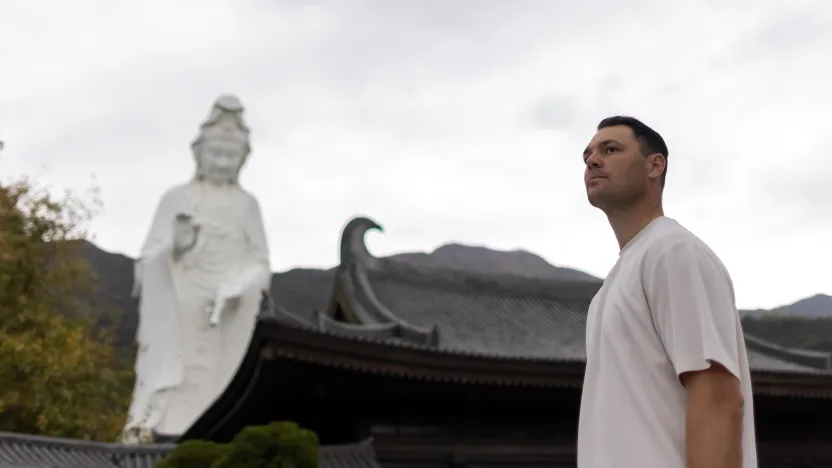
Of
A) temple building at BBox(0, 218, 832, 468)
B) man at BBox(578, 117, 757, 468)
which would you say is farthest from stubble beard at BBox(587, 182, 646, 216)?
temple building at BBox(0, 218, 832, 468)

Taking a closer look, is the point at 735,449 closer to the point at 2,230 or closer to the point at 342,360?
the point at 342,360

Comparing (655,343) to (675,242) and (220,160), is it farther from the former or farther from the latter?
(220,160)

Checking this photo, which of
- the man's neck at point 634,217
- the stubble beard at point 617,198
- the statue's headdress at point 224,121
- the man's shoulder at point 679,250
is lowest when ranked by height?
the man's shoulder at point 679,250

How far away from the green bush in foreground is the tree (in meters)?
5.29

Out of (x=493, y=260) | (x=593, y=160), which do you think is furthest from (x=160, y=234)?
(x=493, y=260)

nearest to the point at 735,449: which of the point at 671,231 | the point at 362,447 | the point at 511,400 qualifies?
the point at 671,231

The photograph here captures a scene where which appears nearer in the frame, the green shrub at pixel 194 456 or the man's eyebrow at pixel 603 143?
the man's eyebrow at pixel 603 143

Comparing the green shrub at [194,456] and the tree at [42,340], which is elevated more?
the tree at [42,340]

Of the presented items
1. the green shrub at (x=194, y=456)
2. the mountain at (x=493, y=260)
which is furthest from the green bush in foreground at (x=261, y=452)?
the mountain at (x=493, y=260)

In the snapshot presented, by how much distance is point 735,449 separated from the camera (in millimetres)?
1562

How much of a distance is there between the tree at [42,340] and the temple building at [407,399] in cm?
278

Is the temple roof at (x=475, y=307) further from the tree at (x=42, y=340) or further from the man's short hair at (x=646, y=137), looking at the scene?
the man's short hair at (x=646, y=137)

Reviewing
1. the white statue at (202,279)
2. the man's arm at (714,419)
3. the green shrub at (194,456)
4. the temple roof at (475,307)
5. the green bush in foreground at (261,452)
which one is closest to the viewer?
the man's arm at (714,419)

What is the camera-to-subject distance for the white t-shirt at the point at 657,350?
5.34ft
